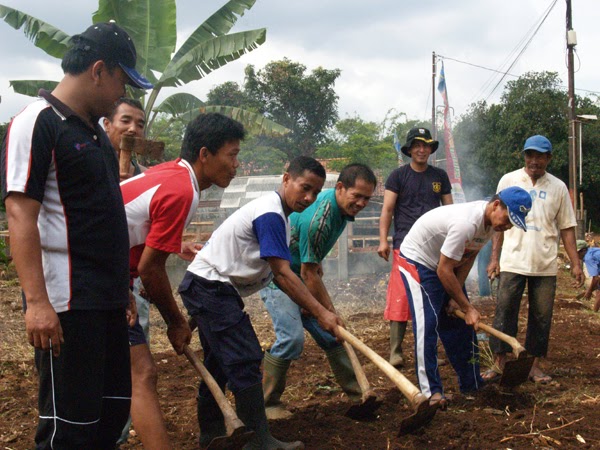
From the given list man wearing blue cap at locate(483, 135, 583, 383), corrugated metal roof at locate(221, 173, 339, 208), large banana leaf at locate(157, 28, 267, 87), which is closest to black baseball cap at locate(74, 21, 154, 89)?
man wearing blue cap at locate(483, 135, 583, 383)

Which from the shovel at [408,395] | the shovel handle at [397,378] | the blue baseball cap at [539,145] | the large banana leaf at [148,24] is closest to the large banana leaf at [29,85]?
the large banana leaf at [148,24]

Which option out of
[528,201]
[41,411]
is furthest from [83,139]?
[528,201]

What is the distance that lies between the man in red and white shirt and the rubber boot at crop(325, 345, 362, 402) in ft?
4.57

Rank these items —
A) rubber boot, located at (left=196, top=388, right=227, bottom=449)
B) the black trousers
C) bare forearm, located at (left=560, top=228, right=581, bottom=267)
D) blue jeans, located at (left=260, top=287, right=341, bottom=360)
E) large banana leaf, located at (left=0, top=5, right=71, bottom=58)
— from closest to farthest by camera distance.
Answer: the black trousers → rubber boot, located at (left=196, top=388, right=227, bottom=449) → blue jeans, located at (left=260, top=287, right=341, bottom=360) → bare forearm, located at (left=560, top=228, right=581, bottom=267) → large banana leaf, located at (left=0, top=5, right=71, bottom=58)

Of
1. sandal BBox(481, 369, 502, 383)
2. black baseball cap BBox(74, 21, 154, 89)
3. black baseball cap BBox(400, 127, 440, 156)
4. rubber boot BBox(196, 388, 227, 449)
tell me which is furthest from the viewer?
black baseball cap BBox(400, 127, 440, 156)

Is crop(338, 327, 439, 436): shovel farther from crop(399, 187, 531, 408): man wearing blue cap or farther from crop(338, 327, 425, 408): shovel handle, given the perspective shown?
crop(399, 187, 531, 408): man wearing blue cap

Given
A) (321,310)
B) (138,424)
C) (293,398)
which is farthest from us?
(293,398)

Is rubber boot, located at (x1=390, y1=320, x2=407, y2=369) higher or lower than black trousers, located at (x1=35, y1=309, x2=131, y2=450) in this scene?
lower

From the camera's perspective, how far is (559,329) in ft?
26.3

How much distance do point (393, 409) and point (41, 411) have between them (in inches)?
105

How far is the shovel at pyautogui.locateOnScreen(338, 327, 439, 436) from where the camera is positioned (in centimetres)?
362

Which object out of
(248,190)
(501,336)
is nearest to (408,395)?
(501,336)

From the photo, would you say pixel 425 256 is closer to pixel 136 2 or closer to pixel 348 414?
pixel 348 414

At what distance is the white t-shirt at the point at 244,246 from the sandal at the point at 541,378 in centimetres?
268
